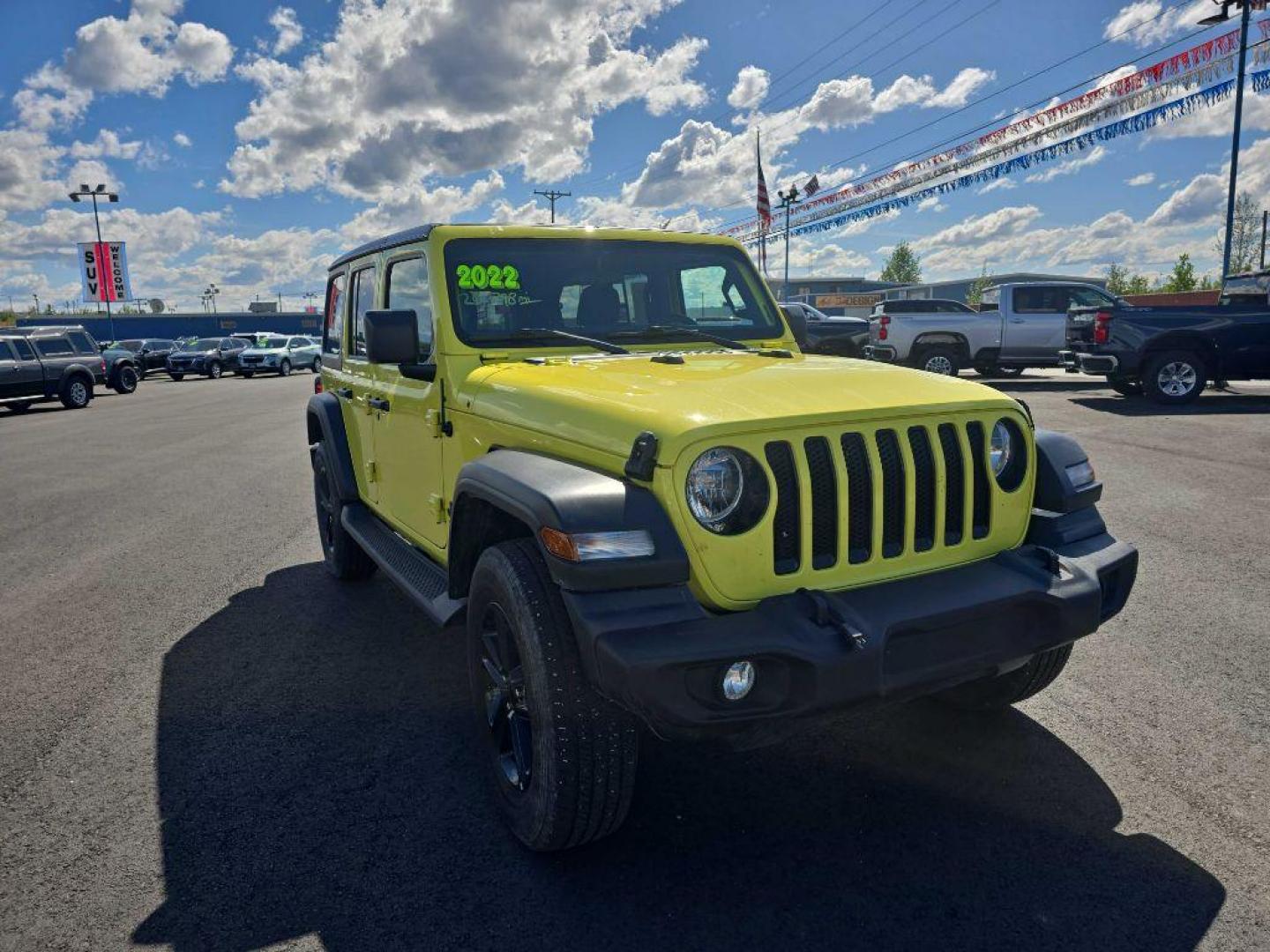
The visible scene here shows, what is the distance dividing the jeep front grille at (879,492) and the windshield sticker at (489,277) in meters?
1.73

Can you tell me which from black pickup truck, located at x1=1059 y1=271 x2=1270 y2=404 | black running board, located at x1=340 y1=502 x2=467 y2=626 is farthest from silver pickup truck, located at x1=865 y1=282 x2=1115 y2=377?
black running board, located at x1=340 y1=502 x2=467 y2=626

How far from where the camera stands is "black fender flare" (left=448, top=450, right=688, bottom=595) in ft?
7.13

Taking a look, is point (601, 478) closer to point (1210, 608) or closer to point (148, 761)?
point (148, 761)

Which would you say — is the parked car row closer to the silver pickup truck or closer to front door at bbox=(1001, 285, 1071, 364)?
the silver pickup truck

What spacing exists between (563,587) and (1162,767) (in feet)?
7.43

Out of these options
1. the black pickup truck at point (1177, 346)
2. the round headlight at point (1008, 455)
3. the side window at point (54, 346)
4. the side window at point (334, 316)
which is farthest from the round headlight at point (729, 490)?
the side window at point (54, 346)

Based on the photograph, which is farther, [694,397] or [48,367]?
[48,367]

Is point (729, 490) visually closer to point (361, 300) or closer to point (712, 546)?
point (712, 546)

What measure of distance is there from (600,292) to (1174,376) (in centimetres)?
1214

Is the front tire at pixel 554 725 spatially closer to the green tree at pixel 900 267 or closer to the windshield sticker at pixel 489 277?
the windshield sticker at pixel 489 277

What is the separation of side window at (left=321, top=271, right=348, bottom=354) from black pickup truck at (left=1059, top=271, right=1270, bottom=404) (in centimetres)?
1143

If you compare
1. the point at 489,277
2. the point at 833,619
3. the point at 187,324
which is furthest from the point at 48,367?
the point at 187,324

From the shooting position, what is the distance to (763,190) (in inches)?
1314

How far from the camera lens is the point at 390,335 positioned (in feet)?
10.6
